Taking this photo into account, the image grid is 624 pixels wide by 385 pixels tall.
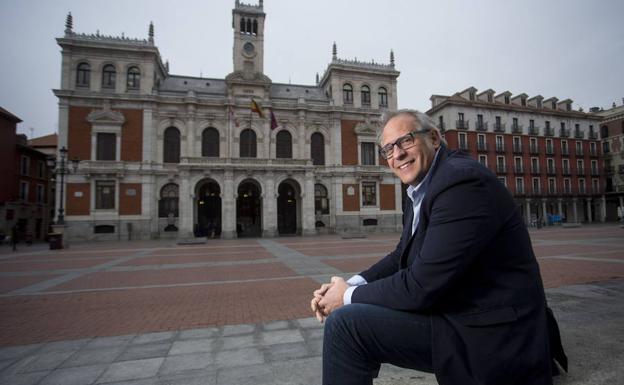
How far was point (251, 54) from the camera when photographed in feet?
104

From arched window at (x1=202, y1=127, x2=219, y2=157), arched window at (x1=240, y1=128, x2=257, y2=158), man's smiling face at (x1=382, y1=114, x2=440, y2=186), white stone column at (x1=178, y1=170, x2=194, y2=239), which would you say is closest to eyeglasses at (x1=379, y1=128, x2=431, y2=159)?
man's smiling face at (x1=382, y1=114, x2=440, y2=186)

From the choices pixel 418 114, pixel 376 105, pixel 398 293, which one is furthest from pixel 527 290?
pixel 376 105

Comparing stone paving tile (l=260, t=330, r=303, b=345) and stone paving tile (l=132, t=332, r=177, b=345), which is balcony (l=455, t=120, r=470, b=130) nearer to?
stone paving tile (l=260, t=330, r=303, b=345)

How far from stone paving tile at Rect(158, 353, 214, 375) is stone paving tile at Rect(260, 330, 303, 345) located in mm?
695

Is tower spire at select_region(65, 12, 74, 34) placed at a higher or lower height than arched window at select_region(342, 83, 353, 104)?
higher

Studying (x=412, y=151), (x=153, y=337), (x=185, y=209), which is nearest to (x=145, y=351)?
(x=153, y=337)

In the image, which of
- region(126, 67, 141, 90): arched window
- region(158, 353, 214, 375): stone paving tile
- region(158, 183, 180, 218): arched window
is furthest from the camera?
region(126, 67, 141, 90): arched window

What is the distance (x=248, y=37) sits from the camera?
1261 inches

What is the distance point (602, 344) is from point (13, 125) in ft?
144

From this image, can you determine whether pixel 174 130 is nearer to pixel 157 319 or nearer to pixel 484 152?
Answer: pixel 157 319

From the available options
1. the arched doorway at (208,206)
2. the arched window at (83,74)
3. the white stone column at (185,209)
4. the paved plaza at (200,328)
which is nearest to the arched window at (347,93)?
the arched doorway at (208,206)

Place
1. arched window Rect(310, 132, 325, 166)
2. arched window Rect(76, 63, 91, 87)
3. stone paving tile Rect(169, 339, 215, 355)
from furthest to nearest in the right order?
1. arched window Rect(310, 132, 325, 166)
2. arched window Rect(76, 63, 91, 87)
3. stone paving tile Rect(169, 339, 215, 355)

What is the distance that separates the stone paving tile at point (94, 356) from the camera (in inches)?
130

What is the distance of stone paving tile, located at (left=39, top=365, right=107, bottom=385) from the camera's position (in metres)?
2.87
